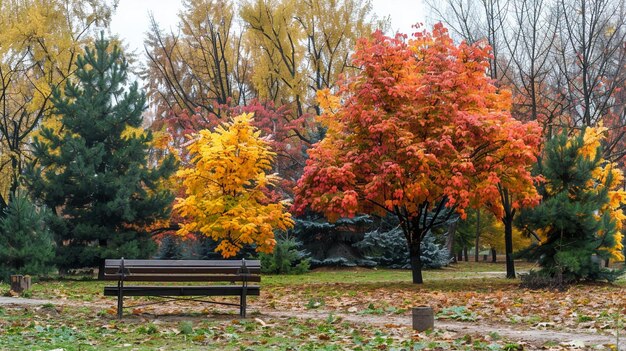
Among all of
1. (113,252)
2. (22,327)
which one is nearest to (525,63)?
(113,252)

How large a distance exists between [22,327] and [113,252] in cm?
1373

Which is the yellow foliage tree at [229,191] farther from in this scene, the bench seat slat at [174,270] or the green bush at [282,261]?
the bench seat slat at [174,270]

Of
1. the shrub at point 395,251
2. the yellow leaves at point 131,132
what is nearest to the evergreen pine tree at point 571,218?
the shrub at point 395,251

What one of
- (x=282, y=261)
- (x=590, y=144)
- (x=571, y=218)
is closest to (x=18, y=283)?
(x=282, y=261)

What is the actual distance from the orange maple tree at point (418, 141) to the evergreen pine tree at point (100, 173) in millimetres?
7363

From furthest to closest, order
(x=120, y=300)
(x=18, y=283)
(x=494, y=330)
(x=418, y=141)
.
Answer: (x=418, y=141), (x=18, y=283), (x=120, y=300), (x=494, y=330)

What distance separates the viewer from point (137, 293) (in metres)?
10.9

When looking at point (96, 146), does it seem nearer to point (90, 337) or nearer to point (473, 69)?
point (473, 69)

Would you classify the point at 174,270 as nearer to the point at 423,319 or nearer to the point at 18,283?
the point at 423,319

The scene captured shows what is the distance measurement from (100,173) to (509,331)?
1761 cm

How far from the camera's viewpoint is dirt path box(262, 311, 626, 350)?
7316mm

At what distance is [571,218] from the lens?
17641 mm

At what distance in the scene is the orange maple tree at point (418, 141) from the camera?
16844mm

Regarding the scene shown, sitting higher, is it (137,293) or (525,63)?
(525,63)
